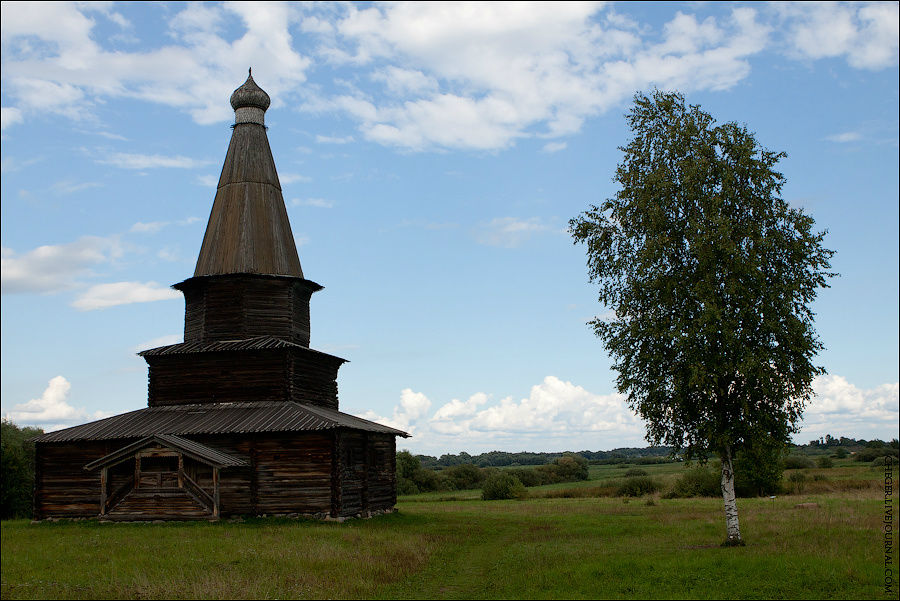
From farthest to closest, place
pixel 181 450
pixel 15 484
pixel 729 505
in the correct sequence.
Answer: pixel 15 484 → pixel 181 450 → pixel 729 505

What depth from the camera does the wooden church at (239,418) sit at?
88.5 ft

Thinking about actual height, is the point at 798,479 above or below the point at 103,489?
below

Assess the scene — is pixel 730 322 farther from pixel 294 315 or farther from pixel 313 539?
pixel 294 315

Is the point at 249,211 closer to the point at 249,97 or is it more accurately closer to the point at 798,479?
the point at 249,97

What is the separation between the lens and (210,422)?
28.3 meters

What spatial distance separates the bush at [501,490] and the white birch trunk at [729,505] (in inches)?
1238

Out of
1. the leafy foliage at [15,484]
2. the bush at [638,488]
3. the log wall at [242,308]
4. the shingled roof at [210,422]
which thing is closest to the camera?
the shingled roof at [210,422]

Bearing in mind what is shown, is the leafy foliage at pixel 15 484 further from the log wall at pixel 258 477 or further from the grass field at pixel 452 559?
the grass field at pixel 452 559

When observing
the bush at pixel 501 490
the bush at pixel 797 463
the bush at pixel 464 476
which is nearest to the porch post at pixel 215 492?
the bush at pixel 501 490

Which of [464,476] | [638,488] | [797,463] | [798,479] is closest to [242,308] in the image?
[638,488]

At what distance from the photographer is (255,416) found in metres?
28.2

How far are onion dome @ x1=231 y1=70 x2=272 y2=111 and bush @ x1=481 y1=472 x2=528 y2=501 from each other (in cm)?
2994

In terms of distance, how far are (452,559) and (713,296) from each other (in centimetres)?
1010

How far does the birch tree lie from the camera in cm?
1927
